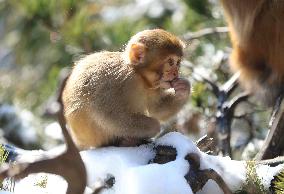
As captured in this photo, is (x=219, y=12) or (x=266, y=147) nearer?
(x=266, y=147)

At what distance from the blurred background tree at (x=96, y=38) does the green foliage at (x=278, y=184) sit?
1284mm

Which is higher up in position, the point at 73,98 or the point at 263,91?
the point at 73,98

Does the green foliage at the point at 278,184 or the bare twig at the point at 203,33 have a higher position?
the green foliage at the point at 278,184

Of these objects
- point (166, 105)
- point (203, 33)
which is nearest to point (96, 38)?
point (203, 33)

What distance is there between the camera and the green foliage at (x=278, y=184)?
1.45 m

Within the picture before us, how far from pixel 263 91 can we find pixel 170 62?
1091 millimetres

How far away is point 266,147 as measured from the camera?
7.82ft

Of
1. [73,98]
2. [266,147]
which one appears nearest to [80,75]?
[73,98]

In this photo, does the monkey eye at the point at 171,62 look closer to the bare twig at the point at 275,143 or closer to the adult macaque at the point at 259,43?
the bare twig at the point at 275,143

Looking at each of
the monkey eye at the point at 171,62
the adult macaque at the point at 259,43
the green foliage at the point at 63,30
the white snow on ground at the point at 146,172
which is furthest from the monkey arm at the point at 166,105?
the green foliage at the point at 63,30

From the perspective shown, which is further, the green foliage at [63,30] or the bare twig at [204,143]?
the green foliage at [63,30]

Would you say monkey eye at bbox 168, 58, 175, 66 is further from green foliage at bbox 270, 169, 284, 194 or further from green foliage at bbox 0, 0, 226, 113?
green foliage at bbox 0, 0, 226, 113

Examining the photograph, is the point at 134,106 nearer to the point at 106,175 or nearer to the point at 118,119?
the point at 118,119

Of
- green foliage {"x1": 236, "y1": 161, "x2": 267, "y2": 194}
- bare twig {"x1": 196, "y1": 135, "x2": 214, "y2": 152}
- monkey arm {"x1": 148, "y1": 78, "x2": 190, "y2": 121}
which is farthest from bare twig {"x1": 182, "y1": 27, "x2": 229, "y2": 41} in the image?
green foliage {"x1": 236, "y1": 161, "x2": 267, "y2": 194}
